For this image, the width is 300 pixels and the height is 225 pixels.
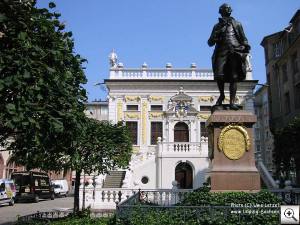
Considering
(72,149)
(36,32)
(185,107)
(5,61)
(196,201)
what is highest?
(185,107)

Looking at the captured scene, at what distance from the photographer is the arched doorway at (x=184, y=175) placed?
32438 millimetres

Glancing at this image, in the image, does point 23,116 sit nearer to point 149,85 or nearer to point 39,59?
point 39,59

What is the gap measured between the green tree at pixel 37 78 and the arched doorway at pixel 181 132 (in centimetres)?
2812

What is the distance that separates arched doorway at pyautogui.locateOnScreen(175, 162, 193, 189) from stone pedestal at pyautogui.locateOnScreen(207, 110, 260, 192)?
22.2 meters

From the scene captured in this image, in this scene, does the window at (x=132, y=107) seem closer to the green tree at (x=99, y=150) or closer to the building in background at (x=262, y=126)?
the green tree at (x=99, y=150)

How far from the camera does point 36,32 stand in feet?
30.6

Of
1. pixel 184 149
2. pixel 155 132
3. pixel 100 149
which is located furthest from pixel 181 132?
pixel 100 149

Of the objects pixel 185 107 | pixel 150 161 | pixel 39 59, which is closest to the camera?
pixel 39 59

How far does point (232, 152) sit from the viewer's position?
10156mm

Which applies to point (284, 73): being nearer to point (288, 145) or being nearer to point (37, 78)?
point (288, 145)

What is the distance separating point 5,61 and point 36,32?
4.51 ft

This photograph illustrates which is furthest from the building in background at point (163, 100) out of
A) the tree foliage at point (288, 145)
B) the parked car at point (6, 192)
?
the parked car at point (6, 192)

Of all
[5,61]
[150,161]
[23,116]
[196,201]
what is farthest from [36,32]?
[150,161]

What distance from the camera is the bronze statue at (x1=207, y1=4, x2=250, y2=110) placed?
11109 millimetres
